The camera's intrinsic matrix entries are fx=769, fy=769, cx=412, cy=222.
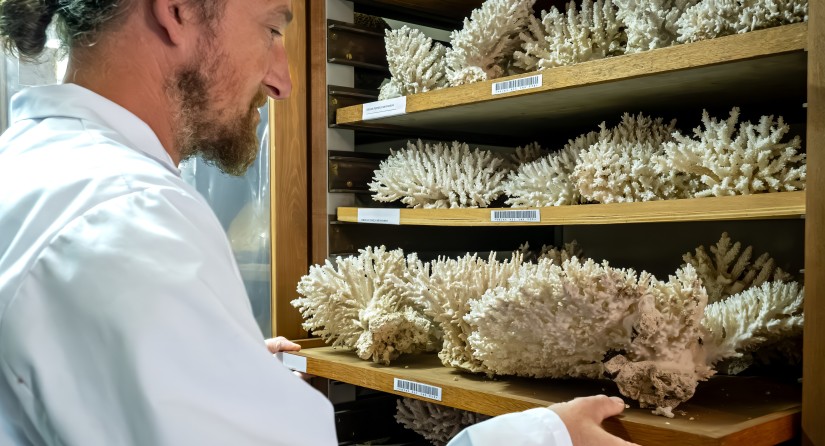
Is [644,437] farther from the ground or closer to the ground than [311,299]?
closer to the ground

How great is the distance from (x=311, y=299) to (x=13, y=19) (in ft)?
4.20

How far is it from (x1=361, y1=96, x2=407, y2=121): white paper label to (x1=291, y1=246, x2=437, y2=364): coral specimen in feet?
1.34

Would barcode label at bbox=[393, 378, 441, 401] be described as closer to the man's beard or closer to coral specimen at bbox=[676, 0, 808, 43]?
the man's beard

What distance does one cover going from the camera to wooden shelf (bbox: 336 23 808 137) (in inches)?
58.4

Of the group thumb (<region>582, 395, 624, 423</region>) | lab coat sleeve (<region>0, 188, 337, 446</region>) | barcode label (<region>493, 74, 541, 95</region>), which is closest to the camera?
lab coat sleeve (<region>0, 188, 337, 446</region>)

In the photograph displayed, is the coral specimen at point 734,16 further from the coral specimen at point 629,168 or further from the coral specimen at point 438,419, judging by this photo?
the coral specimen at point 438,419

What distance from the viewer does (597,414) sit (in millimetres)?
1418

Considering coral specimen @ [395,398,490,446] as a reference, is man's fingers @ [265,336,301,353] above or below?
above

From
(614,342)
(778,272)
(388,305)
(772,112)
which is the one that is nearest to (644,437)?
(614,342)

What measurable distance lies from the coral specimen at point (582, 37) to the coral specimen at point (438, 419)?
102 cm

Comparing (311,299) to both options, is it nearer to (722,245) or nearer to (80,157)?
(722,245)

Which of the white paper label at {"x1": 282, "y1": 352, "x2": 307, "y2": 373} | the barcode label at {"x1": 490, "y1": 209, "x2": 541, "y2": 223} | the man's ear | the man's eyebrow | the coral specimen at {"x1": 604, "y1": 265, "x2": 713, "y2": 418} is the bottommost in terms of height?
the white paper label at {"x1": 282, "y1": 352, "x2": 307, "y2": 373}

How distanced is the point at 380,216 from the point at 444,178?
9.9 inches

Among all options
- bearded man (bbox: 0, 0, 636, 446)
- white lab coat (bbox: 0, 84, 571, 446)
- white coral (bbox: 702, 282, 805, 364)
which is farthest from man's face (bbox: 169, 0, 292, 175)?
white coral (bbox: 702, 282, 805, 364)
